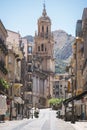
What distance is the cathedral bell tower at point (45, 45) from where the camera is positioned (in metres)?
192

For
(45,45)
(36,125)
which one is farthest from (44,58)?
(36,125)

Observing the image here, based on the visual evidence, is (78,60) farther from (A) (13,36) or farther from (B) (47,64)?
(B) (47,64)

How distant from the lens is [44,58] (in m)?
192

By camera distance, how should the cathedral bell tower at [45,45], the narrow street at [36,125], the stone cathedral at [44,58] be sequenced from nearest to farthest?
the narrow street at [36,125], the stone cathedral at [44,58], the cathedral bell tower at [45,45]

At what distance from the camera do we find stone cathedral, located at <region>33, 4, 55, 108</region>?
610 feet

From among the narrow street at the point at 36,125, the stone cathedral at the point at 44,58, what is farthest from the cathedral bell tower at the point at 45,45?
the narrow street at the point at 36,125

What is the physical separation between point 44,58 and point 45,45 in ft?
18.4

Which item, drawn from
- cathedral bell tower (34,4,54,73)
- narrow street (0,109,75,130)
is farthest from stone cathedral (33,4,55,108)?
narrow street (0,109,75,130)

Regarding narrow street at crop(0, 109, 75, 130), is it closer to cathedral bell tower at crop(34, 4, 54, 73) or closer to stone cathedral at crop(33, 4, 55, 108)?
stone cathedral at crop(33, 4, 55, 108)

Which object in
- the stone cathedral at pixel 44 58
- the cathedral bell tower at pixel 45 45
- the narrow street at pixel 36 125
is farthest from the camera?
the cathedral bell tower at pixel 45 45

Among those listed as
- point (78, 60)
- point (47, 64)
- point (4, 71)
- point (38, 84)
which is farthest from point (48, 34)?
point (4, 71)

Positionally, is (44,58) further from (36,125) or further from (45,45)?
(36,125)

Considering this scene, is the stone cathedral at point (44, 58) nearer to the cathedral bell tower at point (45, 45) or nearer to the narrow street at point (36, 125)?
the cathedral bell tower at point (45, 45)

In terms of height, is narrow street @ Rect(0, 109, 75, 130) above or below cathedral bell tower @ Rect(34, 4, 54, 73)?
below
